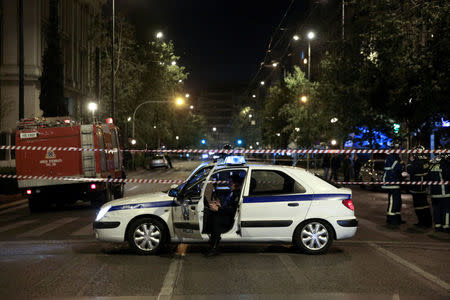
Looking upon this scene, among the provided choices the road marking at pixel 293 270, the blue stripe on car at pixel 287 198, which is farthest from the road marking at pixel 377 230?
the road marking at pixel 293 270

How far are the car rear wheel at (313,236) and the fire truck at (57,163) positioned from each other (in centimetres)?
836

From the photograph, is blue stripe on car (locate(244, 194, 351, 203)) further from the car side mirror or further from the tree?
the tree

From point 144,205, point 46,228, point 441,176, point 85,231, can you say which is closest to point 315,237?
point 144,205

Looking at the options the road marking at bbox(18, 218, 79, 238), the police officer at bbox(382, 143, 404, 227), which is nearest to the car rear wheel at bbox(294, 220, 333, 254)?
the police officer at bbox(382, 143, 404, 227)

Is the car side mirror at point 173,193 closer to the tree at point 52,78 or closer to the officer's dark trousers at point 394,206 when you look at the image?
the officer's dark trousers at point 394,206

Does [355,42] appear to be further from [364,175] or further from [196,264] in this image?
[196,264]

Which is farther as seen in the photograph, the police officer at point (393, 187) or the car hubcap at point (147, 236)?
the police officer at point (393, 187)

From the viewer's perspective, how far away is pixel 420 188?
42.1 feet

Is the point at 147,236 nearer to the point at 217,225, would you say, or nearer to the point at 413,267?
the point at 217,225

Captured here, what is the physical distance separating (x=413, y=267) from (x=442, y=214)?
4.15m

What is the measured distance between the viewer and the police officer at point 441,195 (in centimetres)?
1181

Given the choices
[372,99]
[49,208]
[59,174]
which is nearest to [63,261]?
[59,174]

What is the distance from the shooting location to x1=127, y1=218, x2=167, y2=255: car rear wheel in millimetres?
9078

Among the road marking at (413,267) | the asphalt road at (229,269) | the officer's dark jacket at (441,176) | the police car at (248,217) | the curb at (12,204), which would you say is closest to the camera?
the asphalt road at (229,269)
